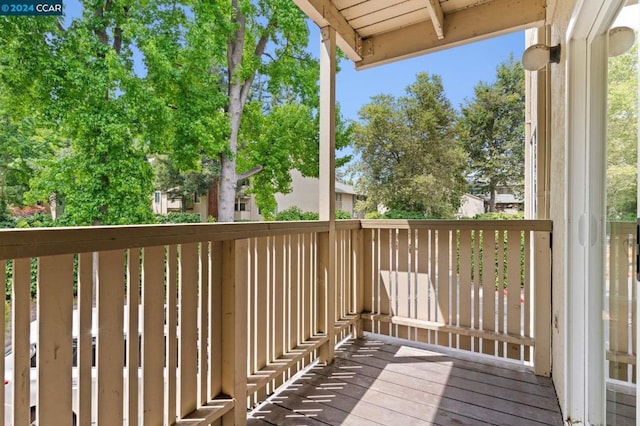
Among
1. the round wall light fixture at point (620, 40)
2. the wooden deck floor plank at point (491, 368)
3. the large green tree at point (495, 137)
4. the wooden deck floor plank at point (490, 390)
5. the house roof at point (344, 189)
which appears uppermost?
the large green tree at point (495, 137)

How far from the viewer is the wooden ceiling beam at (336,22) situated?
7.25 ft

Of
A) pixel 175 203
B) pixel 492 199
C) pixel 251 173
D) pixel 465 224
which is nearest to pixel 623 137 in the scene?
pixel 465 224

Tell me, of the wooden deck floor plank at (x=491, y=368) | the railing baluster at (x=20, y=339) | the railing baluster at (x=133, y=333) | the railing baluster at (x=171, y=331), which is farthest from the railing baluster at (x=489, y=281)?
the railing baluster at (x=20, y=339)

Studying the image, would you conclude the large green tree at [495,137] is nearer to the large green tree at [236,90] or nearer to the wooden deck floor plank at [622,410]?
the large green tree at [236,90]

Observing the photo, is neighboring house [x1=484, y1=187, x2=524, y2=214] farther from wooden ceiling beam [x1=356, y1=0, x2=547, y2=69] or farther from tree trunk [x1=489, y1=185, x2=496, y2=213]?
wooden ceiling beam [x1=356, y1=0, x2=547, y2=69]

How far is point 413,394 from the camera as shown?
2.01m

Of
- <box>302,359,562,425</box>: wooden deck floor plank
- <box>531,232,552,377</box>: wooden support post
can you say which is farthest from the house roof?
<box>302,359,562,425</box>: wooden deck floor plank

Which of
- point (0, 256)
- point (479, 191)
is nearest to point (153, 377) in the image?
point (0, 256)

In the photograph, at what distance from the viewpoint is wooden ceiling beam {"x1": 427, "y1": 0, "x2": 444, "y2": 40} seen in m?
2.31

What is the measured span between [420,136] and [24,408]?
1365 centimetres

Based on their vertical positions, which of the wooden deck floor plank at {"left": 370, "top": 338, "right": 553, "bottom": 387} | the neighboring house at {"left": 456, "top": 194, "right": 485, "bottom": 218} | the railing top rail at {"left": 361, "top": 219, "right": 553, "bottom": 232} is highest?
the neighboring house at {"left": 456, "top": 194, "right": 485, "bottom": 218}

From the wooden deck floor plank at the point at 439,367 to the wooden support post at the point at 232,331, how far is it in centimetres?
114

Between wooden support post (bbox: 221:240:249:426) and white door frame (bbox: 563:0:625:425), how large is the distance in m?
1.48

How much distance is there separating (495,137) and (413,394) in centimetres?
1386
